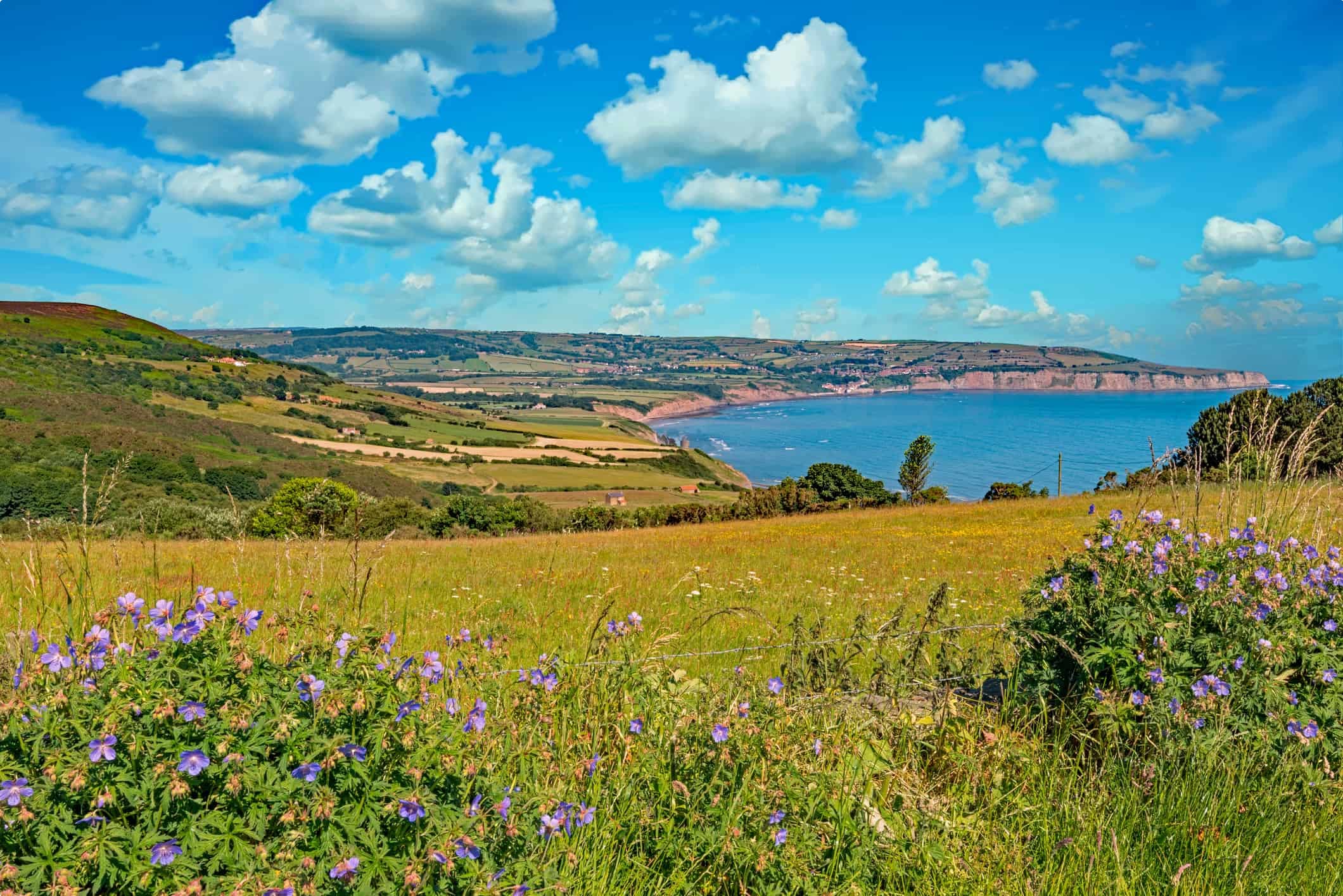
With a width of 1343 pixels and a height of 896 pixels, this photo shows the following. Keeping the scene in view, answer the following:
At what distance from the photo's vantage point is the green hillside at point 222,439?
46031 mm

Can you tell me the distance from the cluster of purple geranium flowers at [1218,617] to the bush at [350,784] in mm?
1919

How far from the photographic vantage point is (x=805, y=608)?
10594 millimetres

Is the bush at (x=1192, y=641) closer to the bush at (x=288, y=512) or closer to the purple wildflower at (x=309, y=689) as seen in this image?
the purple wildflower at (x=309, y=689)

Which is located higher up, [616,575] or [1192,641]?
[1192,641]

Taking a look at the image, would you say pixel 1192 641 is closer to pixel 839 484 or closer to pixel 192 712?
pixel 192 712

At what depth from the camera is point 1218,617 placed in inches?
160

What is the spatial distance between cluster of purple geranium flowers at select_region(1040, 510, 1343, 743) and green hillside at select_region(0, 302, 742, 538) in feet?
18.3

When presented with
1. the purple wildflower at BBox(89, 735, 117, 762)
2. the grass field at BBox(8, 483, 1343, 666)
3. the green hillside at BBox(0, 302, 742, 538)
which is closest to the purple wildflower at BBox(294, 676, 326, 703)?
the purple wildflower at BBox(89, 735, 117, 762)

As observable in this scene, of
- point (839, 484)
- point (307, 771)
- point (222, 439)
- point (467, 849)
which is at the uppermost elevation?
point (307, 771)

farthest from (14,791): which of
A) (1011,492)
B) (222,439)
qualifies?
(222,439)

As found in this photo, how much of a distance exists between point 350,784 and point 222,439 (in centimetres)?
9610

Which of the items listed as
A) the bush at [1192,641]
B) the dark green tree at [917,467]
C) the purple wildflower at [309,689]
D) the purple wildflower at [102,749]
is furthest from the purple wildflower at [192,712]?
the dark green tree at [917,467]

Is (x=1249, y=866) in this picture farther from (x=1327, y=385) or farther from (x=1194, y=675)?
(x=1327, y=385)

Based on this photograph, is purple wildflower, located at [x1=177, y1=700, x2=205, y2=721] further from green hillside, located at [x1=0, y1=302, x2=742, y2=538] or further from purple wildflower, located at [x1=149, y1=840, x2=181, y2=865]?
green hillside, located at [x1=0, y1=302, x2=742, y2=538]
